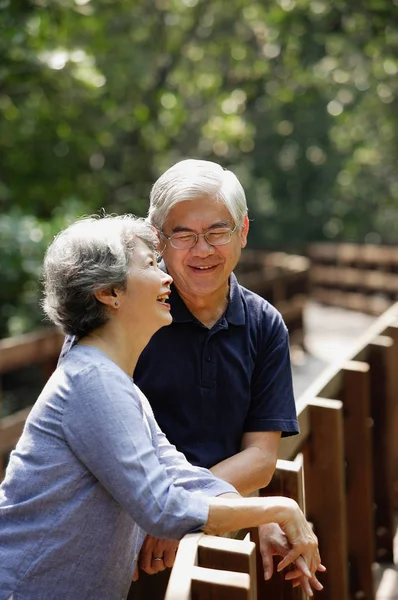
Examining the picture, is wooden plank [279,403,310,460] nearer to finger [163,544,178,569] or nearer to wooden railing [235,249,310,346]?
finger [163,544,178,569]

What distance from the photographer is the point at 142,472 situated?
1697 millimetres

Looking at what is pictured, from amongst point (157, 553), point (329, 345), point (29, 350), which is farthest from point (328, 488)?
point (329, 345)

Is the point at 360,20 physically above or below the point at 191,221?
above

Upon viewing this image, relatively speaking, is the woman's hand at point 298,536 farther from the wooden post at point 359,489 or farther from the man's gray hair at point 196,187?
the wooden post at point 359,489

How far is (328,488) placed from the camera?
117 inches

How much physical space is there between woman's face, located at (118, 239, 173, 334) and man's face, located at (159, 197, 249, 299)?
0.33 metres

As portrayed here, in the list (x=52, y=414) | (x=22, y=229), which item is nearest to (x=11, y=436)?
(x=22, y=229)

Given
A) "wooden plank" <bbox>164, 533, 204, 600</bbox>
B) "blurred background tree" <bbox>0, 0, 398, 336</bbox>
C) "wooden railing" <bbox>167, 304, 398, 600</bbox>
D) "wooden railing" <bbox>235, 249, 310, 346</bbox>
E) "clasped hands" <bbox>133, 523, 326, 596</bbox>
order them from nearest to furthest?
"wooden plank" <bbox>164, 533, 204, 600</bbox>, "clasped hands" <bbox>133, 523, 326, 596</bbox>, "wooden railing" <bbox>167, 304, 398, 600</bbox>, "blurred background tree" <bbox>0, 0, 398, 336</bbox>, "wooden railing" <bbox>235, 249, 310, 346</bbox>

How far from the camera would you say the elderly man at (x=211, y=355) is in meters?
2.29

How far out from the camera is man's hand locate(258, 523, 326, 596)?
2.01m

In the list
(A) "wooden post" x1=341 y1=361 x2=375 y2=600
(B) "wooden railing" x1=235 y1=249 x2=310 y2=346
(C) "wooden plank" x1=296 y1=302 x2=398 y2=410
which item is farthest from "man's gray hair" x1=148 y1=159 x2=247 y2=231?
(B) "wooden railing" x1=235 y1=249 x2=310 y2=346

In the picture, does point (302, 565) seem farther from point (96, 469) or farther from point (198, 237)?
point (198, 237)

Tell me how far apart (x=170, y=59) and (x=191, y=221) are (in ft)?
48.1

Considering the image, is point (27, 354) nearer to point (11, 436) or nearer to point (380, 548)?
point (11, 436)
